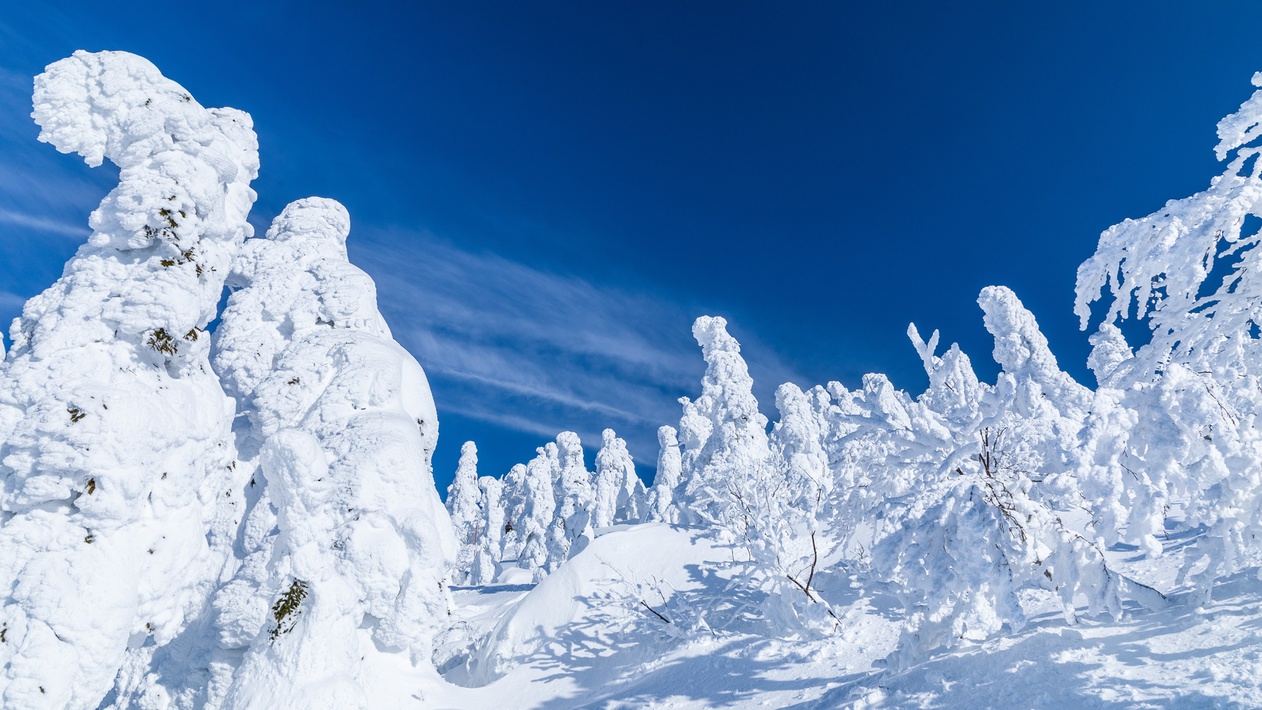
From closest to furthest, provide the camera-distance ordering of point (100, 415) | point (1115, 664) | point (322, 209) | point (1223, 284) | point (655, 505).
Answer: point (1223, 284) → point (1115, 664) → point (100, 415) → point (322, 209) → point (655, 505)

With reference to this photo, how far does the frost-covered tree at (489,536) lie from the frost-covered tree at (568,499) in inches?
274

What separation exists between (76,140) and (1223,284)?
39.6 feet

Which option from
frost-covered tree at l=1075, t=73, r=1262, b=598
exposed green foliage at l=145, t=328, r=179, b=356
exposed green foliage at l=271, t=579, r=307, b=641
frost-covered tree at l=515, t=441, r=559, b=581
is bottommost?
exposed green foliage at l=271, t=579, r=307, b=641

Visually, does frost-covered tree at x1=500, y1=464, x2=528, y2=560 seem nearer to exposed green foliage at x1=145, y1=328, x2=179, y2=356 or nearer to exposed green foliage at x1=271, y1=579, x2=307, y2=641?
Answer: exposed green foliage at x1=271, y1=579, x2=307, y2=641

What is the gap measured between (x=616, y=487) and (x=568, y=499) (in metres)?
3.82

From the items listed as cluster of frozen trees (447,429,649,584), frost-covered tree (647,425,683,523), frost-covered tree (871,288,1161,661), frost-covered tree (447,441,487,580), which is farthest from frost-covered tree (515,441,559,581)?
frost-covered tree (871,288,1161,661)

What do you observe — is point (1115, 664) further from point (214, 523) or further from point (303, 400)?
point (214, 523)

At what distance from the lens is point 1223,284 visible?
4.70m

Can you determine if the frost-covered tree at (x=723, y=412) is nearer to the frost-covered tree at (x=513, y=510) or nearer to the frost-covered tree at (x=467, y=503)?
the frost-covered tree at (x=513, y=510)

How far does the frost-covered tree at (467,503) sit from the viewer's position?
165 feet

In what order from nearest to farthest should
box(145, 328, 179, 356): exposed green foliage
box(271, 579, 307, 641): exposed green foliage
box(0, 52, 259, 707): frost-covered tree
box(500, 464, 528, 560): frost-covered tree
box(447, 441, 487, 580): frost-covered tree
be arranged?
box(0, 52, 259, 707): frost-covered tree < box(145, 328, 179, 356): exposed green foliage < box(271, 579, 307, 641): exposed green foliage < box(500, 464, 528, 560): frost-covered tree < box(447, 441, 487, 580): frost-covered tree

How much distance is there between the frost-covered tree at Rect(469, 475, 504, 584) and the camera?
46.1 meters

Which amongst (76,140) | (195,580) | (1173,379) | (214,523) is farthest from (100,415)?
(1173,379)

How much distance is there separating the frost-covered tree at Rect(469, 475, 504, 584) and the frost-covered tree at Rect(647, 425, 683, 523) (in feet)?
Answer: 47.8
